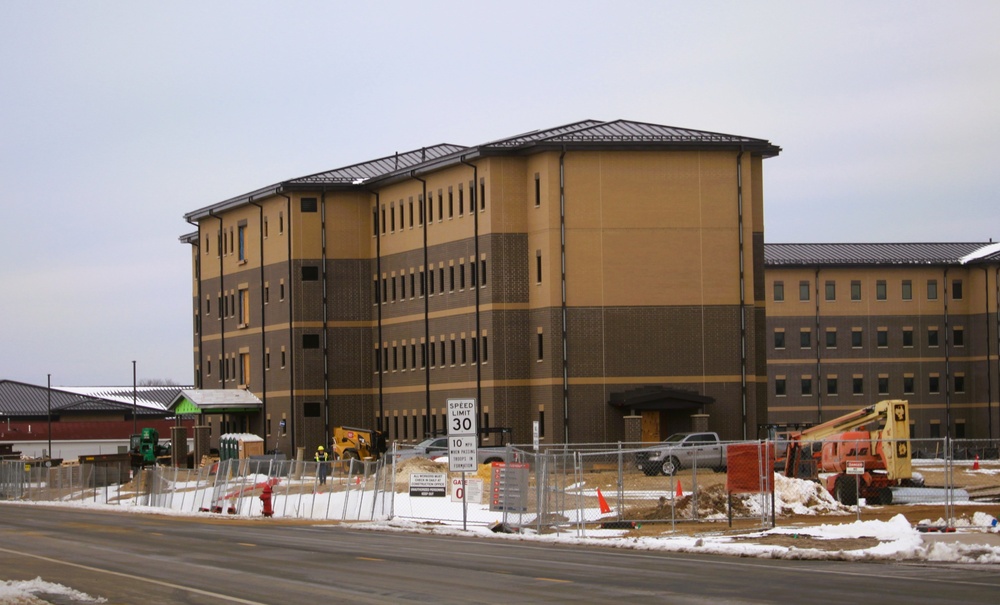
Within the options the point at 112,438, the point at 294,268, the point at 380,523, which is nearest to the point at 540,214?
the point at 294,268

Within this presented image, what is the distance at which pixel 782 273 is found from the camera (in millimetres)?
109500

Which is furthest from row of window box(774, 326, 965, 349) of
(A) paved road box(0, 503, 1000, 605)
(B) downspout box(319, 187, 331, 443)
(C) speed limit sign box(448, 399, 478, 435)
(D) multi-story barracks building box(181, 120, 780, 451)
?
(A) paved road box(0, 503, 1000, 605)

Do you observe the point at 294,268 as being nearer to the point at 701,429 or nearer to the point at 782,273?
the point at 701,429

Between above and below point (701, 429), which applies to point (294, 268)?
above

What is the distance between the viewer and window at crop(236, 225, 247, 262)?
9375 cm

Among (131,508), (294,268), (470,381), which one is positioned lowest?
(131,508)

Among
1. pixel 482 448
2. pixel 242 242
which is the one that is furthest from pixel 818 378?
pixel 482 448

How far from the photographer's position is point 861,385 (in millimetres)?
110688

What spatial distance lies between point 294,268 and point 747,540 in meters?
59.1

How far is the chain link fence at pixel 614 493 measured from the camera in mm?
35625

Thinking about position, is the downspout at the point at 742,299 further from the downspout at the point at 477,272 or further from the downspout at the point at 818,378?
the downspout at the point at 818,378

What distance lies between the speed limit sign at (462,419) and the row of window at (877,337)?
246 feet

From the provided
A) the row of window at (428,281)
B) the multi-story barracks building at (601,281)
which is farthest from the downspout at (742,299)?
the row of window at (428,281)

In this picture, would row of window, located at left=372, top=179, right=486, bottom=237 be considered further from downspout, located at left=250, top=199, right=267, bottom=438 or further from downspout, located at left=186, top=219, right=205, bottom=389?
downspout, located at left=186, top=219, right=205, bottom=389
